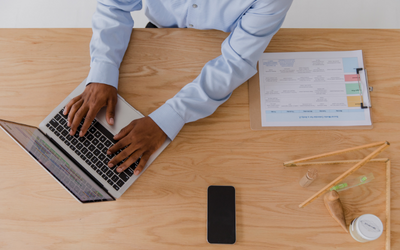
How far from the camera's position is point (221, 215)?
0.75 meters

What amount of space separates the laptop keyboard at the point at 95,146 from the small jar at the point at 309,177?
0.53 metres

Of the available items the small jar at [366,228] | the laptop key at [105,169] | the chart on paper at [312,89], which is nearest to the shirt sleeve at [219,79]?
the chart on paper at [312,89]

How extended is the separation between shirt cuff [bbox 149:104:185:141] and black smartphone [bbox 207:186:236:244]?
22cm

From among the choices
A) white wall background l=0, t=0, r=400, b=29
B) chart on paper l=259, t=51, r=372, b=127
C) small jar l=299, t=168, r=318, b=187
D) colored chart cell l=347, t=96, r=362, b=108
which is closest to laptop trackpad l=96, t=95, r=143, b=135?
chart on paper l=259, t=51, r=372, b=127

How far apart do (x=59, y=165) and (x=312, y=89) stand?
2.88 feet

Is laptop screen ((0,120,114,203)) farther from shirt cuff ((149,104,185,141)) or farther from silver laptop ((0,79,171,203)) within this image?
shirt cuff ((149,104,185,141))

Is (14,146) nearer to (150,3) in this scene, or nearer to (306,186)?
(150,3)

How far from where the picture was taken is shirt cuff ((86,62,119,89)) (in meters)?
0.83

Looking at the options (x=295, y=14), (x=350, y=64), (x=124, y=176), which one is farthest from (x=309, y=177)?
(x=295, y=14)

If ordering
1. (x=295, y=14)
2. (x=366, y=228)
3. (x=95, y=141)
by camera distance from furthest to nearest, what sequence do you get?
(x=295, y=14), (x=95, y=141), (x=366, y=228)

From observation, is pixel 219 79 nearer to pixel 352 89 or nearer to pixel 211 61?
pixel 211 61

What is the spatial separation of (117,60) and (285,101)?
623 mm

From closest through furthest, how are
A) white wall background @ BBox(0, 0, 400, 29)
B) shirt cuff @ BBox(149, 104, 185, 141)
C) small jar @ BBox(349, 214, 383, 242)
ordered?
small jar @ BBox(349, 214, 383, 242), shirt cuff @ BBox(149, 104, 185, 141), white wall background @ BBox(0, 0, 400, 29)

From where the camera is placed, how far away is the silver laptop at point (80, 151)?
28.2 inches
